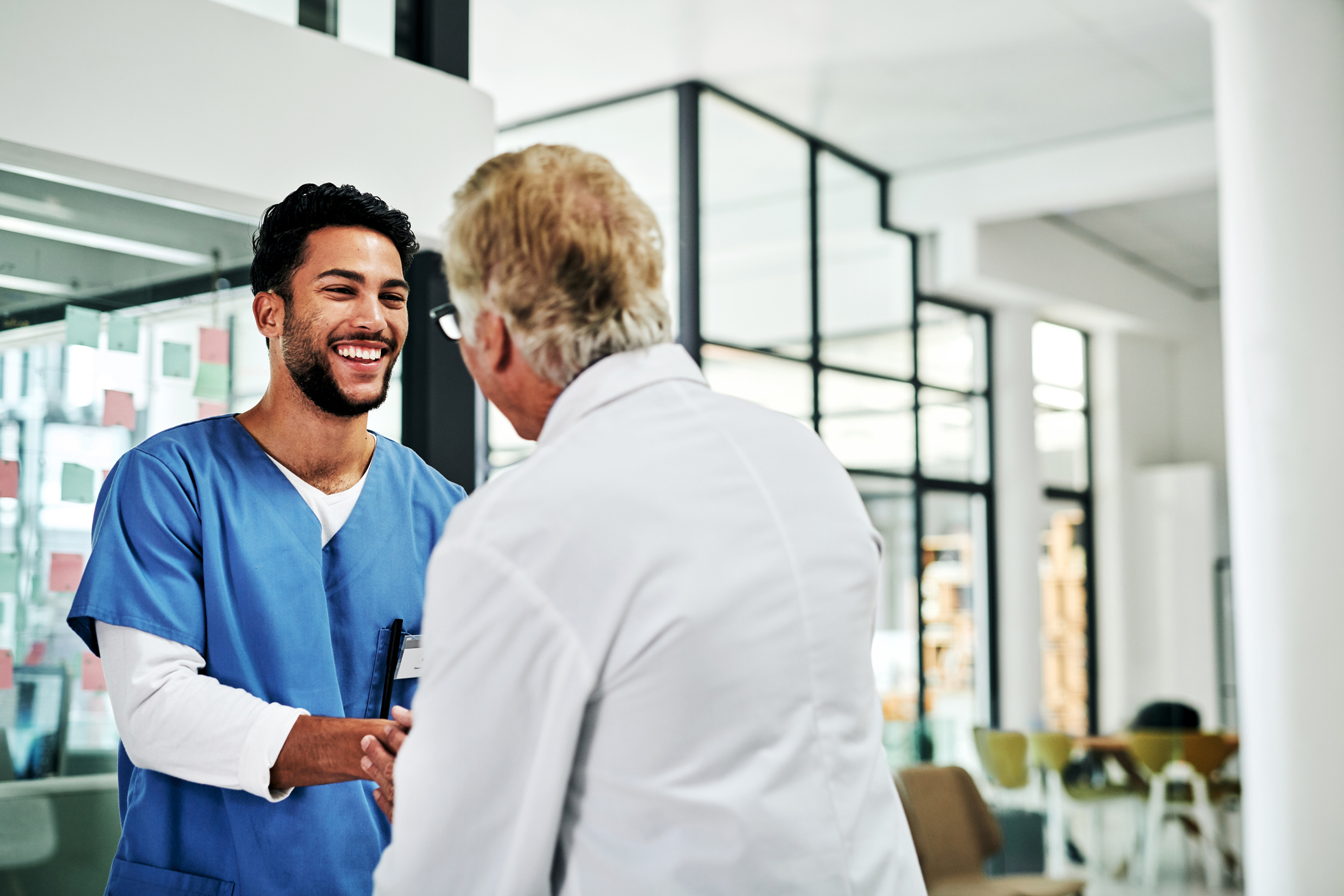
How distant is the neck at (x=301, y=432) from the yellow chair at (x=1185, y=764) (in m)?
6.44

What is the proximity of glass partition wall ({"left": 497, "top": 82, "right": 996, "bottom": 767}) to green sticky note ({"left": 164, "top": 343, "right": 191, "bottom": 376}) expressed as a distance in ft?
11.1

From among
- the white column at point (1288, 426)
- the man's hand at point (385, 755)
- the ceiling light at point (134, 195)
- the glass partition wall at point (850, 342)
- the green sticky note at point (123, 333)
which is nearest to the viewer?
the man's hand at point (385, 755)

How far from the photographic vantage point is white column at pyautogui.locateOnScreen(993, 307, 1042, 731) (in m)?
8.09

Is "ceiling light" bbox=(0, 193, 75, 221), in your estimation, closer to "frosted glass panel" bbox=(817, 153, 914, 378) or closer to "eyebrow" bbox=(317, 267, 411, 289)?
"eyebrow" bbox=(317, 267, 411, 289)

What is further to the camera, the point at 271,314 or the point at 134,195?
the point at 134,195

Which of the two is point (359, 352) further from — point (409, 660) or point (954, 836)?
point (954, 836)

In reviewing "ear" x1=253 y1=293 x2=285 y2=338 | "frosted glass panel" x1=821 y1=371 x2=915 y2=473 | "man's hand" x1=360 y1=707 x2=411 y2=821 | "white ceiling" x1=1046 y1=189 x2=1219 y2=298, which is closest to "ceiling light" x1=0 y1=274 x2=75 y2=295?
"ear" x1=253 y1=293 x2=285 y2=338

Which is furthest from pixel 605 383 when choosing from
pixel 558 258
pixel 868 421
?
pixel 868 421

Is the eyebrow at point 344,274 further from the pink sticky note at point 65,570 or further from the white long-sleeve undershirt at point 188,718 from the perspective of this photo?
the pink sticky note at point 65,570

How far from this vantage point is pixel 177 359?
2.51 meters

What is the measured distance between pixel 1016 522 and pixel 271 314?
7108 millimetres

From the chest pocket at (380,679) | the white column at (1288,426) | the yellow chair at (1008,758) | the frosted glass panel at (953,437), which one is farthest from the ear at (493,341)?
the frosted glass panel at (953,437)

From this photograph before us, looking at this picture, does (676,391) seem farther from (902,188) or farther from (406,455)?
(902,188)

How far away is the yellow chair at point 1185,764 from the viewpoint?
7066 millimetres
